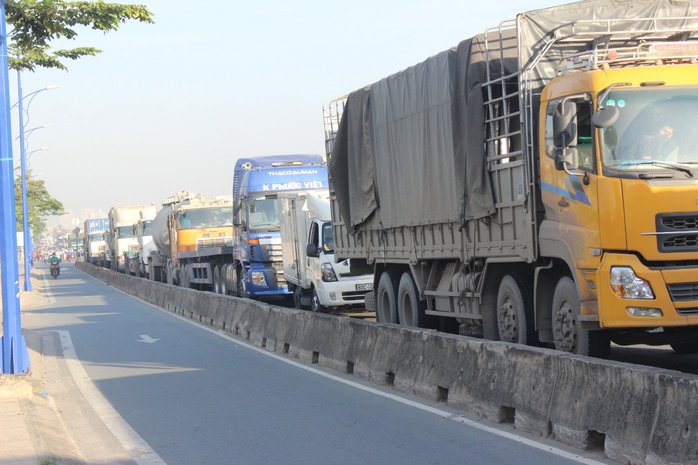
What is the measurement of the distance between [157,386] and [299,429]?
435 centimetres

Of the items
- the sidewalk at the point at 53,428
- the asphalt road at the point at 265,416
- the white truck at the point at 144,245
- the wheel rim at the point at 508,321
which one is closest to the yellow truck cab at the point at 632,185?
the wheel rim at the point at 508,321

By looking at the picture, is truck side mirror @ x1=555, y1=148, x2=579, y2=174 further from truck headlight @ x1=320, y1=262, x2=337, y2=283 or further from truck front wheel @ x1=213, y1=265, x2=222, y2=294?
truck front wheel @ x1=213, y1=265, x2=222, y2=294

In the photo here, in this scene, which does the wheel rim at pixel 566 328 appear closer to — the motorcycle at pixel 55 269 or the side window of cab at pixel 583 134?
the side window of cab at pixel 583 134

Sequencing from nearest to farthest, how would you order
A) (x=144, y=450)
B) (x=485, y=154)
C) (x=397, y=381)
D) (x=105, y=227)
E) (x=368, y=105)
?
1. (x=144, y=450)
2. (x=397, y=381)
3. (x=485, y=154)
4. (x=368, y=105)
5. (x=105, y=227)

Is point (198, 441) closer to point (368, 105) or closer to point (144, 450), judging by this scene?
point (144, 450)

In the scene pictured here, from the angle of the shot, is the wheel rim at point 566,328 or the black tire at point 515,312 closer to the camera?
the wheel rim at point 566,328

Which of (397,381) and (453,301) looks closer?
(397,381)

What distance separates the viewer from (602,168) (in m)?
9.84

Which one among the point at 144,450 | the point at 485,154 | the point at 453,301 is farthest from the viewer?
the point at 453,301

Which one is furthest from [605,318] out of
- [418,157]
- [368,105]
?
[368,105]

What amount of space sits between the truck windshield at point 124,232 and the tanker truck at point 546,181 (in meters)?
50.5

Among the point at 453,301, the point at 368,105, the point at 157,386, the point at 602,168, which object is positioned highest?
the point at 368,105

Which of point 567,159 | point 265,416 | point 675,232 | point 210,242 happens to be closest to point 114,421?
point 265,416

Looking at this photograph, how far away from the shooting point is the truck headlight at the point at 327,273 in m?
21.1
